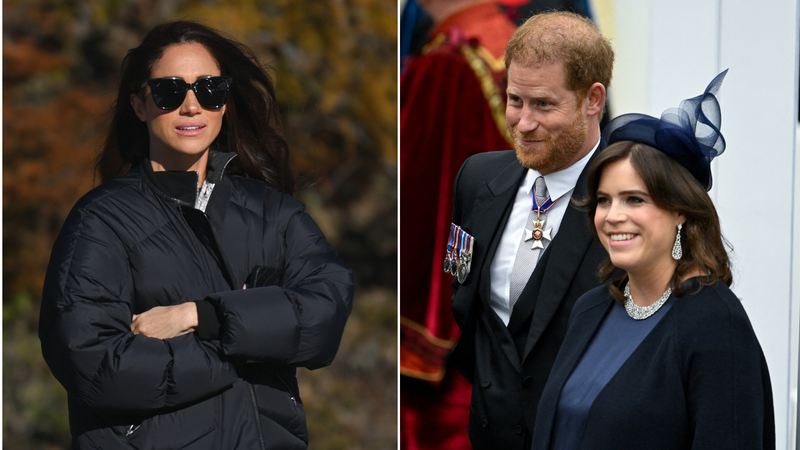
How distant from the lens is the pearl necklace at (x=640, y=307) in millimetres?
1932

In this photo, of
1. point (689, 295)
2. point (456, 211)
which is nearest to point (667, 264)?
point (689, 295)

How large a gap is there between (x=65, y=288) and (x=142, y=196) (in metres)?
0.35

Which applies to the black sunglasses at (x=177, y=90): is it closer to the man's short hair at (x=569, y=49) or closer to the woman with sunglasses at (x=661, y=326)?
the man's short hair at (x=569, y=49)

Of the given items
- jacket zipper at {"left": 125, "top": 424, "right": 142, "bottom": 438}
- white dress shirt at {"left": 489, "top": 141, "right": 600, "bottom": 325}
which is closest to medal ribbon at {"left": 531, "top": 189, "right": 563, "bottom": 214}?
white dress shirt at {"left": 489, "top": 141, "right": 600, "bottom": 325}

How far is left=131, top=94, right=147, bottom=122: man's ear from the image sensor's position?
8.15 ft

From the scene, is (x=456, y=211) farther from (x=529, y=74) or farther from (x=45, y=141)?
(x=45, y=141)

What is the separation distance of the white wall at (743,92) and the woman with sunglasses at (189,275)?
1.59 metres

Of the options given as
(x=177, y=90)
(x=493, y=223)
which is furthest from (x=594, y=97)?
(x=177, y=90)

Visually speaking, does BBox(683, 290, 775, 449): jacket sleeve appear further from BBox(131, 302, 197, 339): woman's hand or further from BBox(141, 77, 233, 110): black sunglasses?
BBox(141, 77, 233, 110): black sunglasses

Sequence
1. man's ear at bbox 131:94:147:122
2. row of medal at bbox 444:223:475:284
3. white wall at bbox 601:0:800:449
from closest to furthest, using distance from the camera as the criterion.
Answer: man's ear at bbox 131:94:147:122 → row of medal at bbox 444:223:475:284 → white wall at bbox 601:0:800:449

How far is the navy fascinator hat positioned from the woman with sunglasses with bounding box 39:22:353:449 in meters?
1.14

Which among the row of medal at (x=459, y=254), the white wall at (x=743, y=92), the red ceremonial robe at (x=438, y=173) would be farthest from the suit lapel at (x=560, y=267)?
the white wall at (x=743, y=92)

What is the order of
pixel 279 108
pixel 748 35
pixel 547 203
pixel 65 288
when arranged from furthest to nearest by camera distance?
pixel 748 35, pixel 279 108, pixel 547 203, pixel 65 288

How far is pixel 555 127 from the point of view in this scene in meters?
2.43
